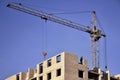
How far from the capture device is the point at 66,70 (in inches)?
3691

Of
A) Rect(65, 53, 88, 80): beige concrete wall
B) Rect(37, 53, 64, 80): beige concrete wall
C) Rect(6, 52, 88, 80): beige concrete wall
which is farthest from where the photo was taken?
Rect(37, 53, 64, 80): beige concrete wall

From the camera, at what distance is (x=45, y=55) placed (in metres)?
108

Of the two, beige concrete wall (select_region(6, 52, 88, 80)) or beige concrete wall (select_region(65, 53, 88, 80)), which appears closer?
beige concrete wall (select_region(6, 52, 88, 80))

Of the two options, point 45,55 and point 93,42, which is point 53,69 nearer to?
point 45,55

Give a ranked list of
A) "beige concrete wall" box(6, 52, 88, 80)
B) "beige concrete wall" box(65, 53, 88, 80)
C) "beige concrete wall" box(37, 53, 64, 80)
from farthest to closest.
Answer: "beige concrete wall" box(37, 53, 64, 80) < "beige concrete wall" box(65, 53, 88, 80) < "beige concrete wall" box(6, 52, 88, 80)

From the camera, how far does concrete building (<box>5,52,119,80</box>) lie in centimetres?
9394

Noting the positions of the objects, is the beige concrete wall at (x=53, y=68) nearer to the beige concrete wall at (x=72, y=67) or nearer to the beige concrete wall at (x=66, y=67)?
the beige concrete wall at (x=66, y=67)

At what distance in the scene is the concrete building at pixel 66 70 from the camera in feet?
308

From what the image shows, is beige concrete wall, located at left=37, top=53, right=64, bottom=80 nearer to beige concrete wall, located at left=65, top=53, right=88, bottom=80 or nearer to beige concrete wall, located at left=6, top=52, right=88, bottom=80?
beige concrete wall, located at left=6, top=52, right=88, bottom=80

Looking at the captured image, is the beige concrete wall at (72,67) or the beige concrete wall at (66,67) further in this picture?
the beige concrete wall at (72,67)

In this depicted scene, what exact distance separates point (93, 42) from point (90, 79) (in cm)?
3359

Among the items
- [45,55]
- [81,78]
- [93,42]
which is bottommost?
[81,78]

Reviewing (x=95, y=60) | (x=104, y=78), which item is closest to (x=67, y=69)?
(x=104, y=78)

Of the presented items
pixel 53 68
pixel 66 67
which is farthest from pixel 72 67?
pixel 53 68
